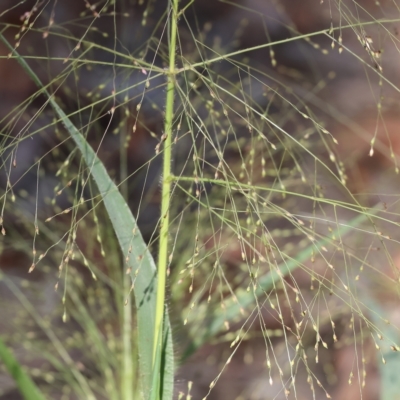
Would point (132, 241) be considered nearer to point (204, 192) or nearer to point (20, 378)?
point (20, 378)

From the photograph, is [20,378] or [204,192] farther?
[204,192]

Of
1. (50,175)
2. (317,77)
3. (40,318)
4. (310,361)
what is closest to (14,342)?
(40,318)

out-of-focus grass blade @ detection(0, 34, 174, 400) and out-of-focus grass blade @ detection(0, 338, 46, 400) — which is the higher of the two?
out-of-focus grass blade @ detection(0, 34, 174, 400)

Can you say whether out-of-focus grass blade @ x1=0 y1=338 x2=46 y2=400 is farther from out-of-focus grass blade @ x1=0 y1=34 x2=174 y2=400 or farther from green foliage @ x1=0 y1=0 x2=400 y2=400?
green foliage @ x1=0 y1=0 x2=400 y2=400

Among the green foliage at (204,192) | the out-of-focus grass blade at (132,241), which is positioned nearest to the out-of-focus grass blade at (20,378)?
the out-of-focus grass blade at (132,241)

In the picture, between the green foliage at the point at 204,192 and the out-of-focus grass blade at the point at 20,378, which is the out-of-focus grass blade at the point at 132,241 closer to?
the out-of-focus grass blade at the point at 20,378

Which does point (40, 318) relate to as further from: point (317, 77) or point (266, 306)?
point (317, 77)

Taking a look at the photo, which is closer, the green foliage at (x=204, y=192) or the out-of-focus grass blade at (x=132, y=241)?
the out-of-focus grass blade at (x=132, y=241)

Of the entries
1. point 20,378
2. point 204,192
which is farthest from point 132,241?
point 204,192

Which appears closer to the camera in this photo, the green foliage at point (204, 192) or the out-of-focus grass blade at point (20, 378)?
the out-of-focus grass blade at point (20, 378)

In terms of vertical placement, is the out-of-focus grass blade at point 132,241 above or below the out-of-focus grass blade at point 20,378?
above

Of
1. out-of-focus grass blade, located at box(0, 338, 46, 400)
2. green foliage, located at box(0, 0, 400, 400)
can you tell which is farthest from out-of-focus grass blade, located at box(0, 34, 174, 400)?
green foliage, located at box(0, 0, 400, 400)
